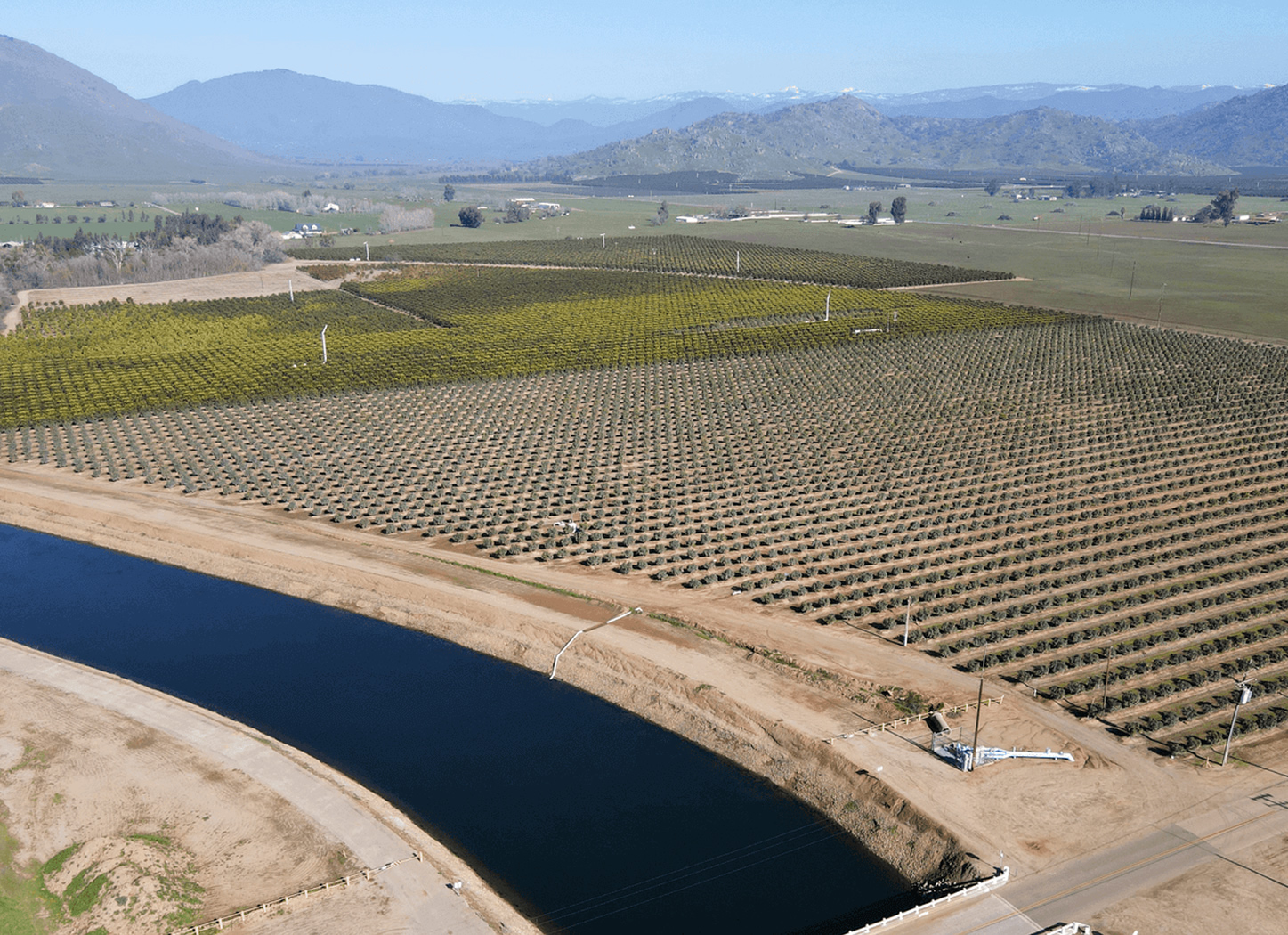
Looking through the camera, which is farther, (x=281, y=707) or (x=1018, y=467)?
(x=1018, y=467)

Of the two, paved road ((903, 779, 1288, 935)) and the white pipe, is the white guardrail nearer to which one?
paved road ((903, 779, 1288, 935))

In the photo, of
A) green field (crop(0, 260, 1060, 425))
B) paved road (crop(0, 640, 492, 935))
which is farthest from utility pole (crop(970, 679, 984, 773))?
green field (crop(0, 260, 1060, 425))

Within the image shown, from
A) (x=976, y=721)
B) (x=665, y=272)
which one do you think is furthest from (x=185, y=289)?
(x=976, y=721)

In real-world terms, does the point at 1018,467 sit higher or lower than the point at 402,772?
higher

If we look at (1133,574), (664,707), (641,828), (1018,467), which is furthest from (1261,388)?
(641,828)

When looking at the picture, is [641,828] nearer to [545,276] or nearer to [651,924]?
[651,924]

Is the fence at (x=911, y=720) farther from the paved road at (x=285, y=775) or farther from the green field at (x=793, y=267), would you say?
the green field at (x=793, y=267)
